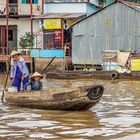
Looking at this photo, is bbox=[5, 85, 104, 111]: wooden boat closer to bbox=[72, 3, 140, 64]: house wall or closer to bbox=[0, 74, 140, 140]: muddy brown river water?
bbox=[0, 74, 140, 140]: muddy brown river water

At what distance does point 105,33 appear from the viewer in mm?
27797

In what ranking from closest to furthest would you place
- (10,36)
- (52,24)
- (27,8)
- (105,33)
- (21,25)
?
(105,33) → (52,24) → (27,8) → (21,25) → (10,36)

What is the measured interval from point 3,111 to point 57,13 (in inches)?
792

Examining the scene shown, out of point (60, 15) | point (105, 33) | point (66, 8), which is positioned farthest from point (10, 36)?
point (105, 33)

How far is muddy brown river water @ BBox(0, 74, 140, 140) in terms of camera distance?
881cm

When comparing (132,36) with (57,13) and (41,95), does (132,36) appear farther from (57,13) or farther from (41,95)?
(41,95)

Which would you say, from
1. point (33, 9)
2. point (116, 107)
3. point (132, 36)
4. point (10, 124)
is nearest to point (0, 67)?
point (33, 9)

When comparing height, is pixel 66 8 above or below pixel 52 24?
above

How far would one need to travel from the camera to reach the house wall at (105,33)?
26.7m

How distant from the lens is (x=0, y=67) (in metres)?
31.6

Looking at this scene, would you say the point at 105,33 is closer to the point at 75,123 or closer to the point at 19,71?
the point at 19,71

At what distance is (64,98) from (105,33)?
16.4m

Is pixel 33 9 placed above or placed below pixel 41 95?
above

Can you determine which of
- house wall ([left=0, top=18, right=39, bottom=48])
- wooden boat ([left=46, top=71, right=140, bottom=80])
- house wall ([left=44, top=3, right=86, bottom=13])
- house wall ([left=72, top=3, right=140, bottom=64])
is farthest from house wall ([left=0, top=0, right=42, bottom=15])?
wooden boat ([left=46, top=71, right=140, bottom=80])
